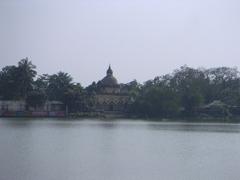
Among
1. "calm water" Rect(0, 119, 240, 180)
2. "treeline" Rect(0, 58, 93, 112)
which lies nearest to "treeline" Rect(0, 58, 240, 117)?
"treeline" Rect(0, 58, 93, 112)

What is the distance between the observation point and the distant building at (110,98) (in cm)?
9136

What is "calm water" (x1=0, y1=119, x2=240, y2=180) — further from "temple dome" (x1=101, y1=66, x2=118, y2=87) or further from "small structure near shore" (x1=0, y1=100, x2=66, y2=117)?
"temple dome" (x1=101, y1=66, x2=118, y2=87)

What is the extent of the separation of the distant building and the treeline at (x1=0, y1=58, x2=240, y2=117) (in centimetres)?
201

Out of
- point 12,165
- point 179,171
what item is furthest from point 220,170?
point 12,165

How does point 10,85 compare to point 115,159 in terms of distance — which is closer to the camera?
point 115,159

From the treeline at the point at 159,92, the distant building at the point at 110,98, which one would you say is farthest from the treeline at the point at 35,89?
the distant building at the point at 110,98

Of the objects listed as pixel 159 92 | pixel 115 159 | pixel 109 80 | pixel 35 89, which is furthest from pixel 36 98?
pixel 115 159

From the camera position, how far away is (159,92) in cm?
7550

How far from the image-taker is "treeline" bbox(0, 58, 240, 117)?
7644 centimetres

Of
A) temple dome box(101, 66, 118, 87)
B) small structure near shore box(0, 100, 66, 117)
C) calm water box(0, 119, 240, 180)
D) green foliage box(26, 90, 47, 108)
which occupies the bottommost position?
calm water box(0, 119, 240, 180)

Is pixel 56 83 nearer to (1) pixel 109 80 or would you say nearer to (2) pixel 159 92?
(1) pixel 109 80

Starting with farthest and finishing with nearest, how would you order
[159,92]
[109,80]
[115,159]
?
[109,80] < [159,92] < [115,159]

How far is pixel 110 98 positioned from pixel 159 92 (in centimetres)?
1841

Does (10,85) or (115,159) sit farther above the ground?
(10,85)
